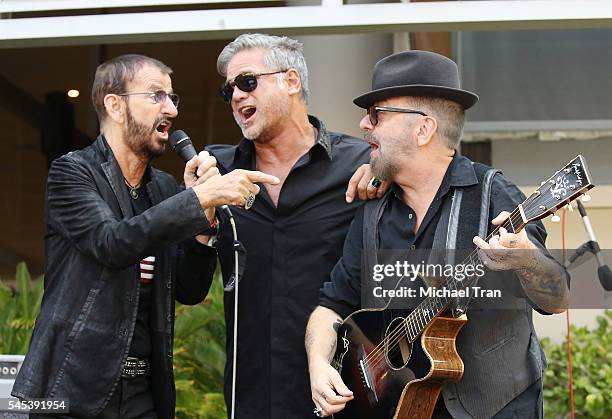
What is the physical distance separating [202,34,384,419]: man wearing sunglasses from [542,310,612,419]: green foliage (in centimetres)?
319

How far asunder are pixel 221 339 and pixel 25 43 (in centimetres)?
240

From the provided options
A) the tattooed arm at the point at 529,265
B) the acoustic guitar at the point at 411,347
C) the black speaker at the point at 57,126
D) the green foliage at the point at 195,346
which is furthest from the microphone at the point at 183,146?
the black speaker at the point at 57,126

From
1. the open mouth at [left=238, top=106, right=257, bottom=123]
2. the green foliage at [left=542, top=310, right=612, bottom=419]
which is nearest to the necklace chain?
the open mouth at [left=238, top=106, right=257, bottom=123]

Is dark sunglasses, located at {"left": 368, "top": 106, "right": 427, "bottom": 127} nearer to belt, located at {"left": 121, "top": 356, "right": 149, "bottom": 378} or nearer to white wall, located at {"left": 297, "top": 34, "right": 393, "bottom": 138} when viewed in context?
belt, located at {"left": 121, "top": 356, "right": 149, "bottom": 378}

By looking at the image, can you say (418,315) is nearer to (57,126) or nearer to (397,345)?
(397,345)

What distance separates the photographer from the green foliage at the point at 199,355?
6824 mm

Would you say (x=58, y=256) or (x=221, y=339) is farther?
(x=221, y=339)

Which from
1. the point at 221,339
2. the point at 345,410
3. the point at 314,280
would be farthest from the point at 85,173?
the point at 221,339

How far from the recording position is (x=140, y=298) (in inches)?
168

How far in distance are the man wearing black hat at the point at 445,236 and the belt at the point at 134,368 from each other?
657mm

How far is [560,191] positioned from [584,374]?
13.9ft

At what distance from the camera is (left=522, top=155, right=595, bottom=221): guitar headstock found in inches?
127

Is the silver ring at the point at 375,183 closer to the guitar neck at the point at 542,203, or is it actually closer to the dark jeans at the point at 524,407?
the guitar neck at the point at 542,203

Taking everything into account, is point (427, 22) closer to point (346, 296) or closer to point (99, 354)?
point (346, 296)
